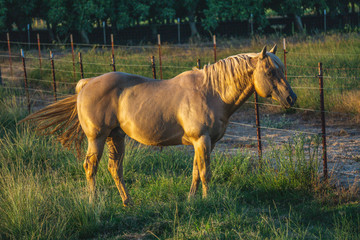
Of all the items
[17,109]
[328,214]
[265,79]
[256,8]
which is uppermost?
[256,8]

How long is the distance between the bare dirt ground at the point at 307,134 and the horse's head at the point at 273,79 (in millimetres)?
1698

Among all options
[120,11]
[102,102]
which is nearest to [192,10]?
[120,11]

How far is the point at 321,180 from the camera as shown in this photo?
6387 mm

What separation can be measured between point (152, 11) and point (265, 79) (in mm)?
21930

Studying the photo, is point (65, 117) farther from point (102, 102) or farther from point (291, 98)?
point (291, 98)

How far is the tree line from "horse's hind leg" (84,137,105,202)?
61.5 ft

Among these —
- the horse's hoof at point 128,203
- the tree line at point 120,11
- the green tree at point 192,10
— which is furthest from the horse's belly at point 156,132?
the green tree at point 192,10

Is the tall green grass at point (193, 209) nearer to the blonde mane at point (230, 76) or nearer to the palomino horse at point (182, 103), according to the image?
the palomino horse at point (182, 103)

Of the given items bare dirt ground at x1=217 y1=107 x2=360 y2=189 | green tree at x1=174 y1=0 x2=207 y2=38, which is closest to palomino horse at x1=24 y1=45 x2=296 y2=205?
bare dirt ground at x1=217 y1=107 x2=360 y2=189

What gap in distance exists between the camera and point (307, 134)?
919cm

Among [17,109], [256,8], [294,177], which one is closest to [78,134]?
[294,177]

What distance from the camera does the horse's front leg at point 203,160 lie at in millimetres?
5129

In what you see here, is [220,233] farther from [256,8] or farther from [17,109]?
[256,8]

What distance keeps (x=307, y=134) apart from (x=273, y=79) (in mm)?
4489
